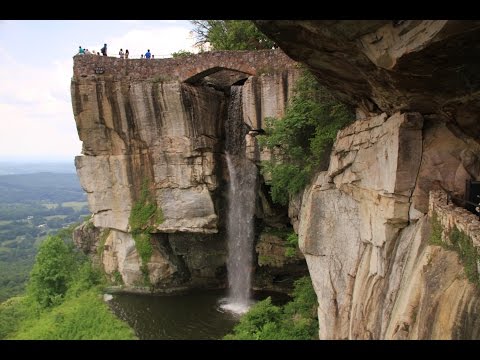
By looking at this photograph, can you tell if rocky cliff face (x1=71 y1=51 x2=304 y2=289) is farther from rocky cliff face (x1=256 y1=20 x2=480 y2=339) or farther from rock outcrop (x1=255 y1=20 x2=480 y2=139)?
rock outcrop (x1=255 y1=20 x2=480 y2=139)

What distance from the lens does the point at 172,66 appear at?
22.5 m

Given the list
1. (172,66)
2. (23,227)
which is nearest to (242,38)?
(172,66)

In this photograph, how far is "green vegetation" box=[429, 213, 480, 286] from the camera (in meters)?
6.29

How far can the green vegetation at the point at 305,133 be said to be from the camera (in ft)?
51.5

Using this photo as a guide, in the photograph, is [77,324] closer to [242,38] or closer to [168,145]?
[168,145]

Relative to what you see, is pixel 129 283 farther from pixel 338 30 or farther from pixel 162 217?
pixel 338 30

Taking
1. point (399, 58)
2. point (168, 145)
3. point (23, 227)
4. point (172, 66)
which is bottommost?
point (23, 227)

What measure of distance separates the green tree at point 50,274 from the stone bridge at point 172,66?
11910mm

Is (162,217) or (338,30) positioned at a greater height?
(338,30)

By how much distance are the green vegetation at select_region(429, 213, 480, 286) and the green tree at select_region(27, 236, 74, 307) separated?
2349 cm

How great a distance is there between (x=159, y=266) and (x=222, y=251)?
3.90 metres

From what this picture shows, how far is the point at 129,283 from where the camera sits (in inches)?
987

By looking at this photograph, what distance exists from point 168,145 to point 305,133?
8.82 meters
